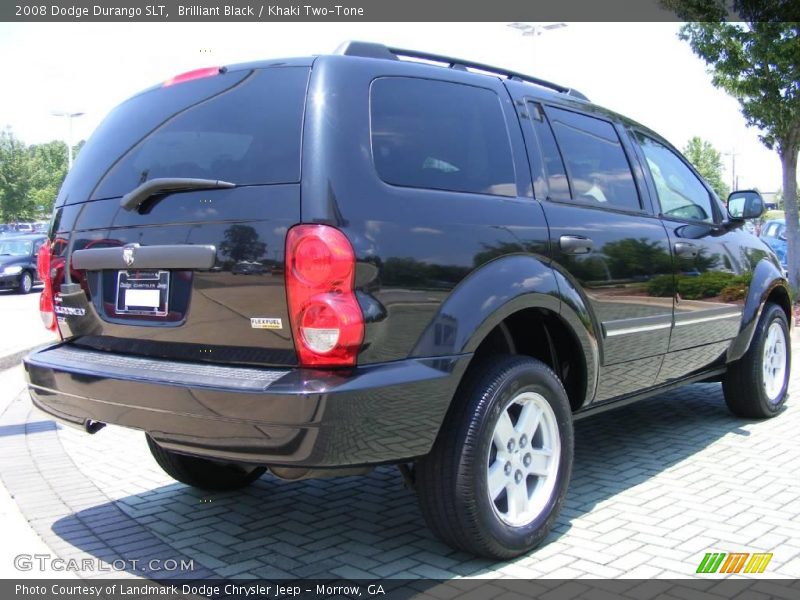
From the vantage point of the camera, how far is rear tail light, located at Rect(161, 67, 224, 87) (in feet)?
10.6

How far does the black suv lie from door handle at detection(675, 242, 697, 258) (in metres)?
0.54

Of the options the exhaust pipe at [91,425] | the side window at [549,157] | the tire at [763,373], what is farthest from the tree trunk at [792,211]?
the exhaust pipe at [91,425]

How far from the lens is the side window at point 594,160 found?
12.9 ft

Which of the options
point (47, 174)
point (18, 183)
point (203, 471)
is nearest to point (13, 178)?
point (18, 183)

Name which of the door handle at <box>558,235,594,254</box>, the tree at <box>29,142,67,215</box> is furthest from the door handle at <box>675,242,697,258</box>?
the tree at <box>29,142,67,215</box>

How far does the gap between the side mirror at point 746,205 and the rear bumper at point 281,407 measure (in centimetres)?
Answer: 315

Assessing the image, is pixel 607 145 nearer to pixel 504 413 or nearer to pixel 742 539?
pixel 504 413

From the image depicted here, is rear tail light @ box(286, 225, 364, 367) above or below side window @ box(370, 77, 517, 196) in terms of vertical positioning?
below

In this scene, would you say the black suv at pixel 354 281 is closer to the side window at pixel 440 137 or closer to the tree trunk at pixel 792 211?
the side window at pixel 440 137

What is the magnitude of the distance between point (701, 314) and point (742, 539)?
160 centimetres

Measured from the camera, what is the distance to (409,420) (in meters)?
2.83

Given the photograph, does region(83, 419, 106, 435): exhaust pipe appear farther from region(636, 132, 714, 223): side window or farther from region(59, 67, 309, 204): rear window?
region(636, 132, 714, 223): side window

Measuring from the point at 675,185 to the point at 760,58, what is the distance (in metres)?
7.76

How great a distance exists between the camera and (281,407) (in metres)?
2.59
